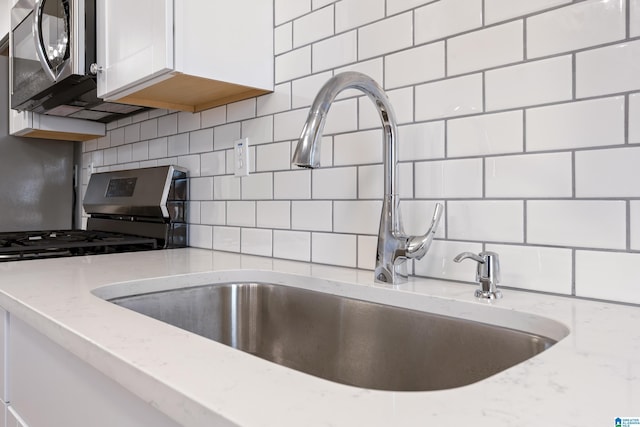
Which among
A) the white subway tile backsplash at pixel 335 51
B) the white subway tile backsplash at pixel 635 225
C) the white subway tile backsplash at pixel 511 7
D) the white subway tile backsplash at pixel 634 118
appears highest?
the white subway tile backsplash at pixel 335 51

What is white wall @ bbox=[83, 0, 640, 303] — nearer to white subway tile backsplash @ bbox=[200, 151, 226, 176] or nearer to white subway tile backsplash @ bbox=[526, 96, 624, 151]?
white subway tile backsplash @ bbox=[526, 96, 624, 151]

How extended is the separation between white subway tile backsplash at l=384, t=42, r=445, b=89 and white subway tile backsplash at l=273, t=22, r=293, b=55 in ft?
1.21

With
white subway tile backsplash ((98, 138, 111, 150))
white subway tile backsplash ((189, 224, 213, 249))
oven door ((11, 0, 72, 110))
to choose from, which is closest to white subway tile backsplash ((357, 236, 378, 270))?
white subway tile backsplash ((189, 224, 213, 249))

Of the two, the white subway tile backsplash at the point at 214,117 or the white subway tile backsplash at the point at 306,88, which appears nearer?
the white subway tile backsplash at the point at 306,88

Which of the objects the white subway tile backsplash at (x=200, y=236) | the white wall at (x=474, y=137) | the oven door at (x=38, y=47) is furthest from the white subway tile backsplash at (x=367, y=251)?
the oven door at (x=38, y=47)

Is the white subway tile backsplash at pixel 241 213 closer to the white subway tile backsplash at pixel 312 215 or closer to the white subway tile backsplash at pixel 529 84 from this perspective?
the white subway tile backsplash at pixel 312 215

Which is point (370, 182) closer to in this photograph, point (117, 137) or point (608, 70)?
point (608, 70)

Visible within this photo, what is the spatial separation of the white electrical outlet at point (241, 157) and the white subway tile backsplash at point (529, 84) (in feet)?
2.51

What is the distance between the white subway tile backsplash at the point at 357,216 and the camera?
3.46ft

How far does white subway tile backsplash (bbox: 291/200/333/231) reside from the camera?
45.8 inches

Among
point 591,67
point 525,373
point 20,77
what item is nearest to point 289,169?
point 591,67

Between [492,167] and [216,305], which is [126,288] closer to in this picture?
[216,305]

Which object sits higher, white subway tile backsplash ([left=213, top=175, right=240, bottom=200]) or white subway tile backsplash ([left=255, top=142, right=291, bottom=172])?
white subway tile backsplash ([left=255, top=142, right=291, bottom=172])

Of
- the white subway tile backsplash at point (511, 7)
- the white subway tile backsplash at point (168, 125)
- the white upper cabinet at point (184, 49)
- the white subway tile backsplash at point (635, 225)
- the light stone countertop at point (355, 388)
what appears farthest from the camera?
the white subway tile backsplash at point (168, 125)
